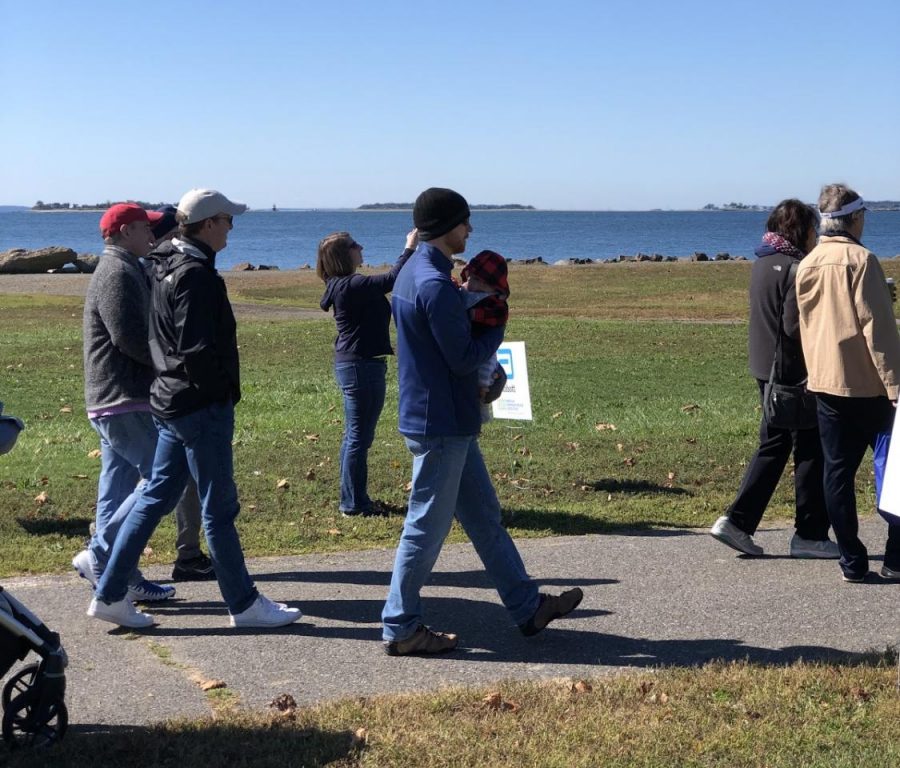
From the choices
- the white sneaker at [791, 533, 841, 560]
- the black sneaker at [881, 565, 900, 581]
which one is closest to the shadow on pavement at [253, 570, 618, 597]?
the white sneaker at [791, 533, 841, 560]

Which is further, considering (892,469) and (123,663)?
(123,663)

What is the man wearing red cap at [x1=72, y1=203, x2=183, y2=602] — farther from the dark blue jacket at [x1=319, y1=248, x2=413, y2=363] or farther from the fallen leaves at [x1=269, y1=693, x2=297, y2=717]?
the dark blue jacket at [x1=319, y1=248, x2=413, y2=363]

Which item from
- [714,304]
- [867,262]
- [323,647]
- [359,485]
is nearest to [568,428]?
[359,485]

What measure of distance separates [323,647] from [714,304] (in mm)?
26083

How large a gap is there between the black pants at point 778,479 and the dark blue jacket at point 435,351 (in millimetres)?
2395

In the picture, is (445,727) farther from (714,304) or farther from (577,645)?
(714,304)

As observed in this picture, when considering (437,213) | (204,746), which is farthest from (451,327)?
(204,746)

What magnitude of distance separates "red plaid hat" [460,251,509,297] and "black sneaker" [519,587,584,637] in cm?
142

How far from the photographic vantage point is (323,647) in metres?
5.88

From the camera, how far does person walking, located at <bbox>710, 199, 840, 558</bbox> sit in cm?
718

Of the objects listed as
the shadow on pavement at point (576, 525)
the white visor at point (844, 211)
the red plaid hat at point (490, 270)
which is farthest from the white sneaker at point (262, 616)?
the white visor at point (844, 211)

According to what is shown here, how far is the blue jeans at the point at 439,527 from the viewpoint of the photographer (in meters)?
5.68

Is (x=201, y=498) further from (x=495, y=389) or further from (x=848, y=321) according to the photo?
(x=848, y=321)

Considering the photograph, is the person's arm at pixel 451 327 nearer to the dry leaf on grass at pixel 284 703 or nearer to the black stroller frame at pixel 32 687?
the dry leaf on grass at pixel 284 703
